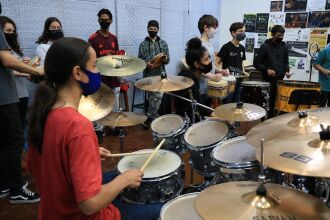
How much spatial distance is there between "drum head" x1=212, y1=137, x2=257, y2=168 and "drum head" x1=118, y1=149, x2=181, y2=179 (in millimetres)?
261

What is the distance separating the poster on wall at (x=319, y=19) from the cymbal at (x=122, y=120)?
4.61 metres

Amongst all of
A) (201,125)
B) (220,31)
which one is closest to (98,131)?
(201,125)

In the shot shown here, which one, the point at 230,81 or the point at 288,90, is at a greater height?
the point at 230,81

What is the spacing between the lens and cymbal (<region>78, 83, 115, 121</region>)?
2127 millimetres

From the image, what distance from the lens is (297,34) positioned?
6.05m

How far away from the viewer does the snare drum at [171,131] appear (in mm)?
2422

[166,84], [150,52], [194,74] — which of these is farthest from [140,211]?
[150,52]

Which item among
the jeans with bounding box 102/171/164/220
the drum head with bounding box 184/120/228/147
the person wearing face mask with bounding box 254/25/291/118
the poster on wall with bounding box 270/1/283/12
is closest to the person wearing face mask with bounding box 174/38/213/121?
the drum head with bounding box 184/120/228/147

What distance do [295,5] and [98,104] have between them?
518 cm

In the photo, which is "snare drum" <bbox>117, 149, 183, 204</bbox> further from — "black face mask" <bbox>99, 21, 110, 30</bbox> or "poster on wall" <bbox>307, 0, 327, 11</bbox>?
"poster on wall" <bbox>307, 0, 327, 11</bbox>

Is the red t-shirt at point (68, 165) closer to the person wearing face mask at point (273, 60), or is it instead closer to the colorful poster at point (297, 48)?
the person wearing face mask at point (273, 60)

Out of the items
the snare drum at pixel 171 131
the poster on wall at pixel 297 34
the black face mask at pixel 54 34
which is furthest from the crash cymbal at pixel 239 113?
the poster on wall at pixel 297 34

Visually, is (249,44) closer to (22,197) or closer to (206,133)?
(206,133)

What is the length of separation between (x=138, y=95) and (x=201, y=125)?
311cm
